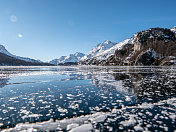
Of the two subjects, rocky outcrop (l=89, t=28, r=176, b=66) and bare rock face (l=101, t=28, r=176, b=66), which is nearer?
rocky outcrop (l=89, t=28, r=176, b=66)

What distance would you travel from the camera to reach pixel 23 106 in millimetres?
8250

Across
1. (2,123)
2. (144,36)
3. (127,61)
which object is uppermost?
(144,36)

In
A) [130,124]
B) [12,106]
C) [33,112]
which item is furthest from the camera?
[12,106]

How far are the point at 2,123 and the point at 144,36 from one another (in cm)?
15816

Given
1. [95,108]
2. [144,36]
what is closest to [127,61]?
[144,36]

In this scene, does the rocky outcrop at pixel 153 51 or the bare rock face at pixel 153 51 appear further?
the bare rock face at pixel 153 51

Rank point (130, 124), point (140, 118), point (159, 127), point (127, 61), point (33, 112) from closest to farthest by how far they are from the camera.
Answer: point (159, 127) < point (130, 124) < point (140, 118) < point (33, 112) < point (127, 61)

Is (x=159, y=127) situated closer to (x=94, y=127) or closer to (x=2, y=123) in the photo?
(x=94, y=127)

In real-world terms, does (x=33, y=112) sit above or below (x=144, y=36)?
below

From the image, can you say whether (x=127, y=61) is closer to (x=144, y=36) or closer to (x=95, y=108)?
(x=144, y=36)

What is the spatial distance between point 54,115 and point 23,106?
3.03 meters

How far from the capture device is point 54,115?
667cm

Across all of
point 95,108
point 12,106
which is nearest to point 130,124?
point 95,108

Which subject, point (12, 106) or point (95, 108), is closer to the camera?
point (95, 108)
